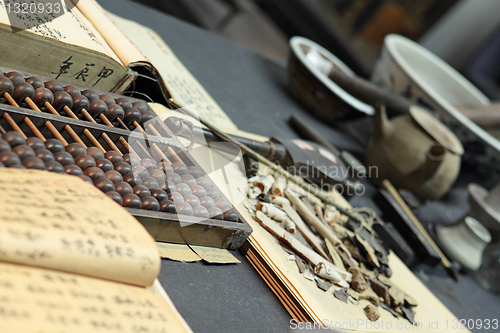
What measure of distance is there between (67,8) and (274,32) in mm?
3094

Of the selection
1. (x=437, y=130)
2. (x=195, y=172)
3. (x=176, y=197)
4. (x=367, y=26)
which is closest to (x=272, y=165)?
(x=195, y=172)

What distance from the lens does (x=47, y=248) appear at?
0.45 metres

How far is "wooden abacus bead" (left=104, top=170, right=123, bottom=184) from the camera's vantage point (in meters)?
0.67

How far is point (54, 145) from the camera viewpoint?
640mm

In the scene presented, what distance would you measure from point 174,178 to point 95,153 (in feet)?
0.51

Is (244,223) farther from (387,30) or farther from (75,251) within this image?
(387,30)

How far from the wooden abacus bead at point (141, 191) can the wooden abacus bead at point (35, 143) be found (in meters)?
0.16

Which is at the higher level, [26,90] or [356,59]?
[356,59]

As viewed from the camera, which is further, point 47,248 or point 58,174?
point 58,174

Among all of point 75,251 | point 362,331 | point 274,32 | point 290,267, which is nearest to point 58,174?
point 75,251

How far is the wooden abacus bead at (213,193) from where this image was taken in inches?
30.4

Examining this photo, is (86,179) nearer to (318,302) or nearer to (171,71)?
(318,302)

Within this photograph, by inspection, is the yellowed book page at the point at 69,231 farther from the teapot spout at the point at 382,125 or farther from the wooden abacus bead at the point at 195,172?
the teapot spout at the point at 382,125

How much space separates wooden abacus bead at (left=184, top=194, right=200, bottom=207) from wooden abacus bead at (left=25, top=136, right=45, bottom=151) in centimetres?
26
